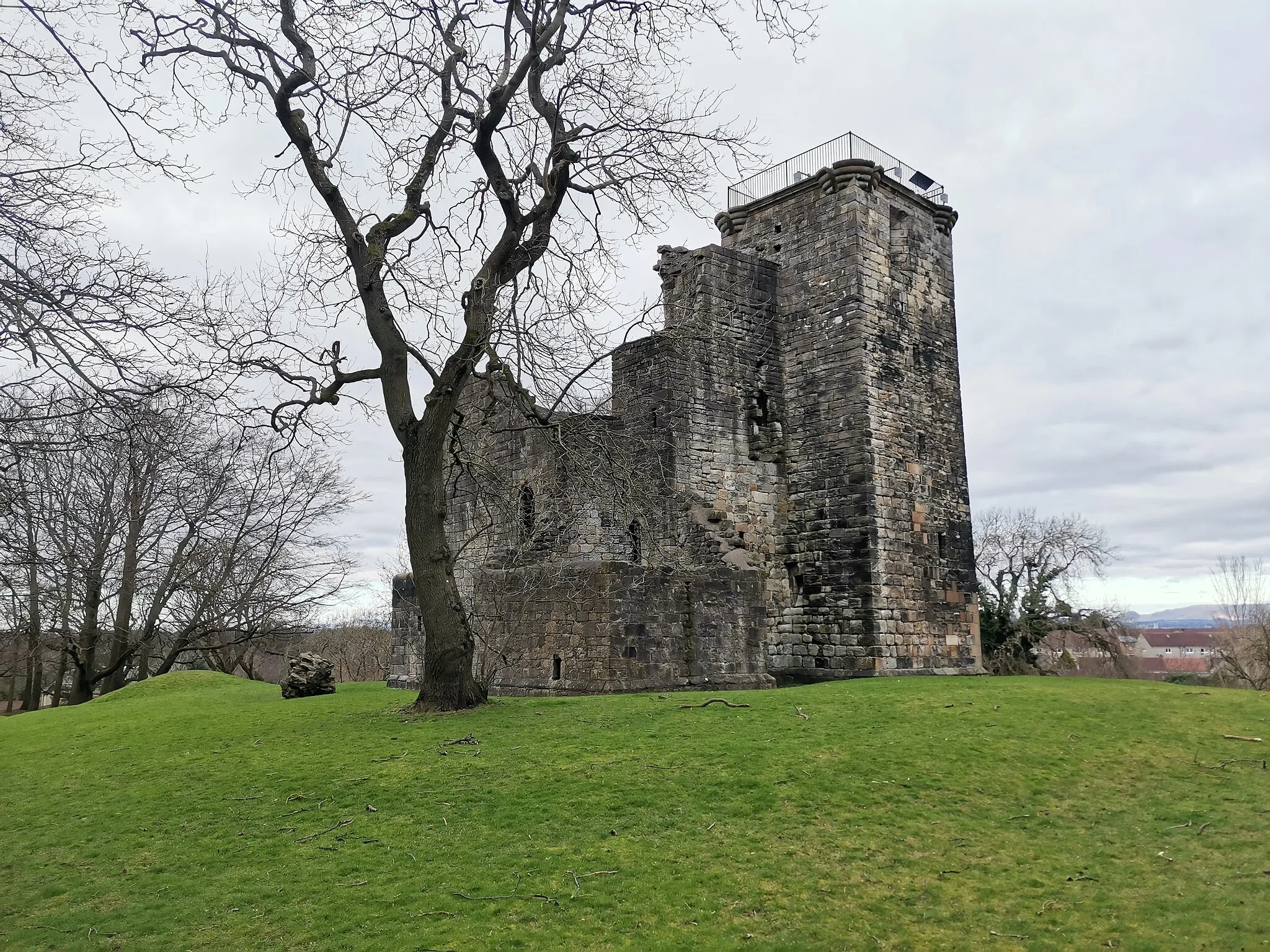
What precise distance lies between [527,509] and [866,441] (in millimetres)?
6764

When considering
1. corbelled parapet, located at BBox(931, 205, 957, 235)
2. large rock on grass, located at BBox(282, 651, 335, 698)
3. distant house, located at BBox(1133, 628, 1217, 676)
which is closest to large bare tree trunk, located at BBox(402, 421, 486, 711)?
large rock on grass, located at BBox(282, 651, 335, 698)

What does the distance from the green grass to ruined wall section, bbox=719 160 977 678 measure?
7.04 m

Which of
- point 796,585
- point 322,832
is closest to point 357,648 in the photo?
point 796,585

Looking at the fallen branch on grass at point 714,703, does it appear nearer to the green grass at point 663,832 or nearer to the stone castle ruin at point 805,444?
the green grass at point 663,832

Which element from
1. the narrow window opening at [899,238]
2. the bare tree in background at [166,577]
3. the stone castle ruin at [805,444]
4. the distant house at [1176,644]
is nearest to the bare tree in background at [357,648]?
the bare tree in background at [166,577]

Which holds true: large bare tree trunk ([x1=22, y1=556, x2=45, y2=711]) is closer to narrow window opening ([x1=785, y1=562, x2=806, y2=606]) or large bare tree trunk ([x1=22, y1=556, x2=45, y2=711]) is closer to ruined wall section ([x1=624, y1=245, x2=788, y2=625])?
ruined wall section ([x1=624, y1=245, x2=788, y2=625])

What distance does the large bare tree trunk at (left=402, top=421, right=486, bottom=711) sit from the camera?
33.1ft

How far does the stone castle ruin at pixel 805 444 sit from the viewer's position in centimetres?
1656

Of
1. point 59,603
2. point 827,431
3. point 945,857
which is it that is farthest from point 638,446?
point 59,603

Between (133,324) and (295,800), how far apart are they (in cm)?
388

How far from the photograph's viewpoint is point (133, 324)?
17.7 ft

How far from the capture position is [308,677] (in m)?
14.8

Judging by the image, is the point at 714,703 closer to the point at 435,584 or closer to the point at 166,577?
the point at 435,584

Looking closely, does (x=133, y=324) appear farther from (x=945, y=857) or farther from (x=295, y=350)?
(x=945, y=857)
